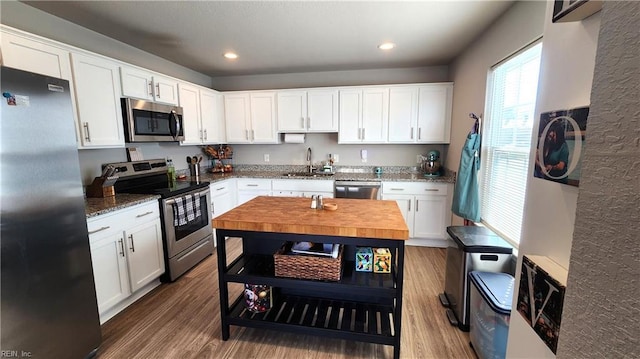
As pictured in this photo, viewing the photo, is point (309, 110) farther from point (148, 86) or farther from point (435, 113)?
point (148, 86)

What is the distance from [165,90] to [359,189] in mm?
2616

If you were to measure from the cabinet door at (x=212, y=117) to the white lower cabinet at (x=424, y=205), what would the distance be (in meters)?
2.56

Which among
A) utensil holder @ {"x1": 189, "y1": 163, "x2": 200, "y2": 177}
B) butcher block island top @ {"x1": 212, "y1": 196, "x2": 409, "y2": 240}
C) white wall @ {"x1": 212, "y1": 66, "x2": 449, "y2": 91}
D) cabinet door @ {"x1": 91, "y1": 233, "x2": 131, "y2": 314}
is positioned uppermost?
white wall @ {"x1": 212, "y1": 66, "x2": 449, "y2": 91}

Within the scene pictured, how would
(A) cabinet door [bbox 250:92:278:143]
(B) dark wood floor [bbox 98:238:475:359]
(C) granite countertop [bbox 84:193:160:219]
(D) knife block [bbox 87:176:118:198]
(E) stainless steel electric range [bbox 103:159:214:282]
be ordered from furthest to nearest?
(A) cabinet door [bbox 250:92:278:143]
(E) stainless steel electric range [bbox 103:159:214:282]
(D) knife block [bbox 87:176:118:198]
(C) granite countertop [bbox 84:193:160:219]
(B) dark wood floor [bbox 98:238:475:359]

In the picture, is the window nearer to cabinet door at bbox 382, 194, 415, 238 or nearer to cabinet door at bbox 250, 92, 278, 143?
cabinet door at bbox 382, 194, 415, 238

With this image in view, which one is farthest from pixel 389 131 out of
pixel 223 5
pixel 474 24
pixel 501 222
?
pixel 223 5

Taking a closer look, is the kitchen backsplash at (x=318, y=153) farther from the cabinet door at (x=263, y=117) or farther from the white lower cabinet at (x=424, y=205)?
the white lower cabinet at (x=424, y=205)

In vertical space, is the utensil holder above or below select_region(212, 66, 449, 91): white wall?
below

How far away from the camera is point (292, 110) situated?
3.93 m

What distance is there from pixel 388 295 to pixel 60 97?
2242mm

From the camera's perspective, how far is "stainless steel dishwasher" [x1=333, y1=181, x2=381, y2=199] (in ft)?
11.4

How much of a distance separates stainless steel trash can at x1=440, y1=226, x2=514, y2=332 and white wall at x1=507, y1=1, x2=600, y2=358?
37.8 inches

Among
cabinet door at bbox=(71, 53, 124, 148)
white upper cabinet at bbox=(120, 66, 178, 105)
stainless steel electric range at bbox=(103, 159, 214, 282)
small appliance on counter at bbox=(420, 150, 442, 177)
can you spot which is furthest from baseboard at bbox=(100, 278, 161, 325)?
small appliance on counter at bbox=(420, 150, 442, 177)

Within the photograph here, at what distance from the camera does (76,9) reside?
6.97 ft
